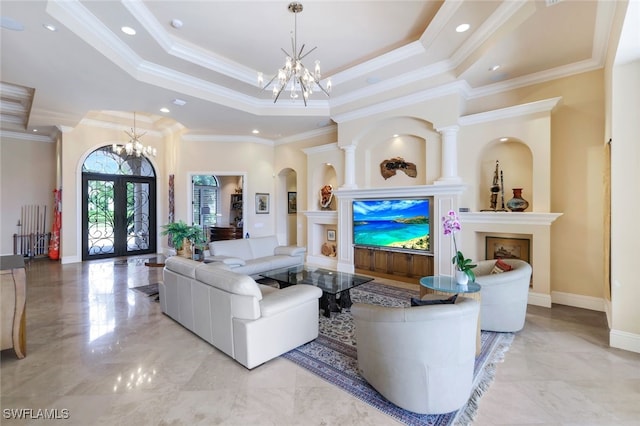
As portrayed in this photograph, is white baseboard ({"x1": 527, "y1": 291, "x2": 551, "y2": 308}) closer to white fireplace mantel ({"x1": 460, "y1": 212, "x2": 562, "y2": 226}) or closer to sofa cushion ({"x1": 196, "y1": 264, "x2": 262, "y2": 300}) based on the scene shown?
white fireplace mantel ({"x1": 460, "y1": 212, "x2": 562, "y2": 226})

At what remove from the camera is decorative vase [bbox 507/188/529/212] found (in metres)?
4.53

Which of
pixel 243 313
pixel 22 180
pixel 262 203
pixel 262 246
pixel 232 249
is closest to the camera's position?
pixel 243 313

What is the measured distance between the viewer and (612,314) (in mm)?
3055

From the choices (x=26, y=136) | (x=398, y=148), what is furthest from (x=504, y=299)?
(x=26, y=136)

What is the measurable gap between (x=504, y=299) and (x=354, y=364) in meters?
1.92

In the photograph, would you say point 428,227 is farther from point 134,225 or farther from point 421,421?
point 134,225

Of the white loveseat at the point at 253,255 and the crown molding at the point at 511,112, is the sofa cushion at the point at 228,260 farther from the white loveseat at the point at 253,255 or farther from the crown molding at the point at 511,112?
the crown molding at the point at 511,112

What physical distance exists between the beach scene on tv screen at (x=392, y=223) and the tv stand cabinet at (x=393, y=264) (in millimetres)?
155

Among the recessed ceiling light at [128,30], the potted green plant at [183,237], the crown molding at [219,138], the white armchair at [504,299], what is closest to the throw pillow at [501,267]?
the white armchair at [504,299]

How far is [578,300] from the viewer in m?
4.24

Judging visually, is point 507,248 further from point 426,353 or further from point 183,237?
point 183,237

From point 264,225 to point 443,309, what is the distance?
23.6 ft

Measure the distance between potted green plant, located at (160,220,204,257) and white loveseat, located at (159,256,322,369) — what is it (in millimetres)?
1725

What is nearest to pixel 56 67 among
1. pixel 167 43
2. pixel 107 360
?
pixel 167 43
